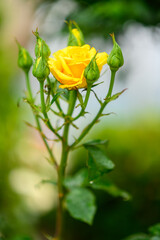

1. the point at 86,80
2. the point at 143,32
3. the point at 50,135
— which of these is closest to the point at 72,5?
the point at 143,32

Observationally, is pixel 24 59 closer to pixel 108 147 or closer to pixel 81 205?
pixel 81 205

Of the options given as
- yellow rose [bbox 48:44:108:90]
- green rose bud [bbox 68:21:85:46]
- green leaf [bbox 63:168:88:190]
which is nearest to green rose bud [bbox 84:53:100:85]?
yellow rose [bbox 48:44:108:90]

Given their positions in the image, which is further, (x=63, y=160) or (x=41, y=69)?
(x=63, y=160)

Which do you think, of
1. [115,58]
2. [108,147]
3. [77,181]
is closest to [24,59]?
[115,58]

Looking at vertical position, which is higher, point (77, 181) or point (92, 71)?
point (92, 71)

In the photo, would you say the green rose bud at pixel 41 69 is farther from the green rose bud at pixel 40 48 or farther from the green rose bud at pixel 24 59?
the green rose bud at pixel 24 59

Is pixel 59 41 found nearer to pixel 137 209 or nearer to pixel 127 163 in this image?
pixel 127 163
